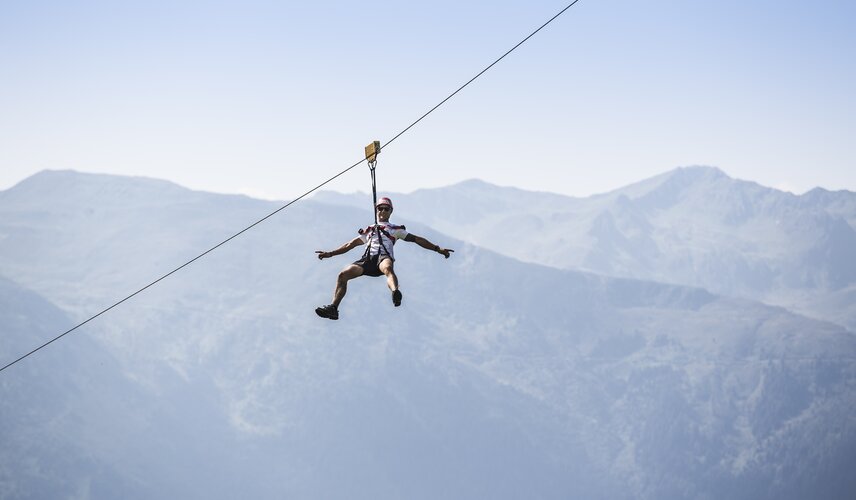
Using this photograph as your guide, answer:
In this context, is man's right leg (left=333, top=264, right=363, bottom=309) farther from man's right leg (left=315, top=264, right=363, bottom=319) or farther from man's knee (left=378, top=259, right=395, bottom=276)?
man's knee (left=378, top=259, right=395, bottom=276)

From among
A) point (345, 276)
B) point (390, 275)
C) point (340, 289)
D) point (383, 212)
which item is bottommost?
point (340, 289)

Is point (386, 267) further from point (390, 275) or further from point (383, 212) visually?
point (383, 212)

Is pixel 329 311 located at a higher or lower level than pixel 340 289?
lower

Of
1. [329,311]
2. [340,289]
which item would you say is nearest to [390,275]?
[340,289]

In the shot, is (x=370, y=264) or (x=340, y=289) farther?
(x=370, y=264)

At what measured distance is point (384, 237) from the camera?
18.1 m

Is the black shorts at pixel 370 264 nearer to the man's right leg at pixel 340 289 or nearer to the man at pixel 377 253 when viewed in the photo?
the man at pixel 377 253

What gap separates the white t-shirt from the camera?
58.4 feet

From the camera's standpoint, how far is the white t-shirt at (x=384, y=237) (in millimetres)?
17812

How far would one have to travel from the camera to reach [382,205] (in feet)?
59.9

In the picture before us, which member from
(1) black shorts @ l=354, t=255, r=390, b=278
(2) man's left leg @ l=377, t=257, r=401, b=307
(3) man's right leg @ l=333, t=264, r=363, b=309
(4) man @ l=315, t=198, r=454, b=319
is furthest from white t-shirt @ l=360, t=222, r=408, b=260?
(3) man's right leg @ l=333, t=264, r=363, b=309

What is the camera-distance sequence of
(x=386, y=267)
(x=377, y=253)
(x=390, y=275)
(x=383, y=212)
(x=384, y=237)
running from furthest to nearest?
(x=383, y=212) < (x=384, y=237) < (x=377, y=253) < (x=386, y=267) < (x=390, y=275)

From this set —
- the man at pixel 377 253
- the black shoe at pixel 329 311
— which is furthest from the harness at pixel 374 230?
the black shoe at pixel 329 311

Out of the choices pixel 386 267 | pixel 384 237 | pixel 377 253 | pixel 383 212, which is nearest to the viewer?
pixel 386 267
